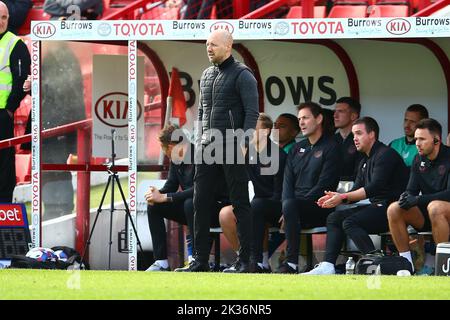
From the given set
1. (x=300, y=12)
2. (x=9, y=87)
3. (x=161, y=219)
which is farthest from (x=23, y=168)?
(x=300, y=12)

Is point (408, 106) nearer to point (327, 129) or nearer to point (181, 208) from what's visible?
point (327, 129)

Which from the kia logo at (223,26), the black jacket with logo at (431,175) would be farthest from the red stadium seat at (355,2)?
the black jacket with logo at (431,175)

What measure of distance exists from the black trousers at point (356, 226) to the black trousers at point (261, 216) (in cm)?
65

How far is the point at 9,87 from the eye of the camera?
13.7 metres

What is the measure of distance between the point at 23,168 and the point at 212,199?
5651 millimetres

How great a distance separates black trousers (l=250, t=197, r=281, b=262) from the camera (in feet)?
40.9

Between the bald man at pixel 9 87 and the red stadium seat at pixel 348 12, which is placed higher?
the red stadium seat at pixel 348 12

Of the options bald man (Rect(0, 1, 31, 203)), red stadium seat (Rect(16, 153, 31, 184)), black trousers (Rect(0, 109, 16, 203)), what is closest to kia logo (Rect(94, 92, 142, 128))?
bald man (Rect(0, 1, 31, 203))

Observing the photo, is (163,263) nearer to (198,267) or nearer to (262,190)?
(262,190)

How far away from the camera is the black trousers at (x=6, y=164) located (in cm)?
1369

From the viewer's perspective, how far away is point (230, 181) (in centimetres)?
Answer: 1147

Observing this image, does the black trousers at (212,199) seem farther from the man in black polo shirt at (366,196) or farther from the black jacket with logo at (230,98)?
the man in black polo shirt at (366,196)

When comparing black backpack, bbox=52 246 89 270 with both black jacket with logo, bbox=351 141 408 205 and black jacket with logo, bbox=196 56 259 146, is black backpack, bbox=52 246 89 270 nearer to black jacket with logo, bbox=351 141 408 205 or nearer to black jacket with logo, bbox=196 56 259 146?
black jacket with logo, bbox=196 56 259 146

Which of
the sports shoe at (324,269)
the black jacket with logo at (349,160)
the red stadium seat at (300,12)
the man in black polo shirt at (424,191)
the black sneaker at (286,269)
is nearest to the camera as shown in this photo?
the man in black polo shirt at (424,191)
